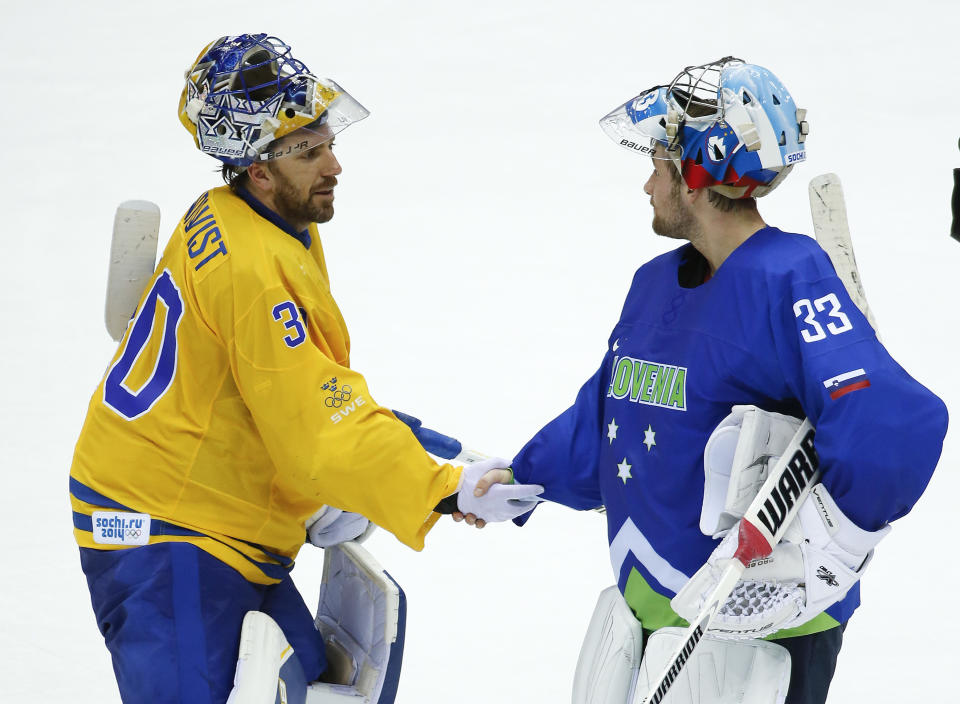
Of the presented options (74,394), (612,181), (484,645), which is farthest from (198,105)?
(612,181)

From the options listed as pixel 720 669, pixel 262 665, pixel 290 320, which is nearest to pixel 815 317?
pixel 720 669

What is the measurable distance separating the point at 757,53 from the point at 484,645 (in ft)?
17.7

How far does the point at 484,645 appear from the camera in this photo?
4523 millimetres

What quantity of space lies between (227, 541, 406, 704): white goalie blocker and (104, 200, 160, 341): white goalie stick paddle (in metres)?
0.73

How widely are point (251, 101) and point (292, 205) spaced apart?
0.78ft

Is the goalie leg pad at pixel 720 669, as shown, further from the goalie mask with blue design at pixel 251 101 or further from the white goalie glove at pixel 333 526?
the goalie mask with blue design at pixel 251 101

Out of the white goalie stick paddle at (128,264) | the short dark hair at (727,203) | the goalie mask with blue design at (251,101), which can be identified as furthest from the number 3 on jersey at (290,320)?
the short dark hair at (727,203)

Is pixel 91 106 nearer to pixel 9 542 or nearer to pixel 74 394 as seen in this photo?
pixel 74 394

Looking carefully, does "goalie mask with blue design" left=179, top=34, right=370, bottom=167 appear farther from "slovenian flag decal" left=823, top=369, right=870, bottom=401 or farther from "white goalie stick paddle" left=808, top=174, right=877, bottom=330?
"slovenian flag decal" left=823, top=369, right=870, bottom=401

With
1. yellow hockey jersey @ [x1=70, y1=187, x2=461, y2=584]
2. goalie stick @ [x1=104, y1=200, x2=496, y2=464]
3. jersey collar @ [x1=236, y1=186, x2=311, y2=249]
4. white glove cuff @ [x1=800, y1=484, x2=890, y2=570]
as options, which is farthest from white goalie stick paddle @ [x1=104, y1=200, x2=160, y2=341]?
white glove cuff @ [x1=800, y1=484, x2=890, y2=570]

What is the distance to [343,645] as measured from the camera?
11.0ft

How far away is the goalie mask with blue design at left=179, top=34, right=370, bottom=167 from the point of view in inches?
117

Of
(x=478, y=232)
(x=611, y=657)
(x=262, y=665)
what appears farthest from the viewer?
(x=478, y=232)

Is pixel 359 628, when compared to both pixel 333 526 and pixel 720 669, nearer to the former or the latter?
pixel 333 526
